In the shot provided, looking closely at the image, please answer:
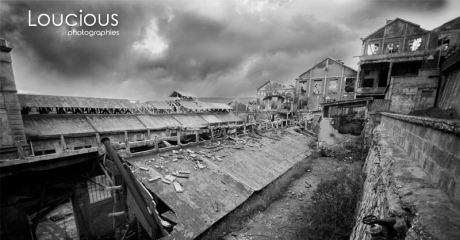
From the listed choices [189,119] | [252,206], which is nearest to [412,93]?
[252,206]

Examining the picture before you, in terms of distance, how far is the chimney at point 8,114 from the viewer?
9.07m

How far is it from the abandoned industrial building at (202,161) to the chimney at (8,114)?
0.18ft

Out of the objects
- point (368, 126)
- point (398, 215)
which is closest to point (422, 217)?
point (398, 215)

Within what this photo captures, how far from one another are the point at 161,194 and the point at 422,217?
6463 millimetres

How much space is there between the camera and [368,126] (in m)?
15.0

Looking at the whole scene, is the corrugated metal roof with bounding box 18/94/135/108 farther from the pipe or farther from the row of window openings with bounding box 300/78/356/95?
the row of window openings with bounding box 300/78/356/95

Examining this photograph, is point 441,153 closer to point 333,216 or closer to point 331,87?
point 333,216

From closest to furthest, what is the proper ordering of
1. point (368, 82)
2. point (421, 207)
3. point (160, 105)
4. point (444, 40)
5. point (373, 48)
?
point (421, 207)
point (160, 105)
point (444, 40)
point (373, 48)
point (368, 82)

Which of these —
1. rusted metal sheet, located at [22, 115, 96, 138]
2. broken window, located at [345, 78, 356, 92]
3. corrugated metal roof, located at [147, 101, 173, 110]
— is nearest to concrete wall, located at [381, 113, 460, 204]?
rusted metal sheet, located at [22, 115, 96, 138]

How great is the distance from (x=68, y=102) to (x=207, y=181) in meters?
13.6

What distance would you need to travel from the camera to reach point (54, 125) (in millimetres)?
11492

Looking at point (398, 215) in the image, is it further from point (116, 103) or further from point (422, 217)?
point (116, 103)

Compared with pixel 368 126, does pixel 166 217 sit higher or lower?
lower

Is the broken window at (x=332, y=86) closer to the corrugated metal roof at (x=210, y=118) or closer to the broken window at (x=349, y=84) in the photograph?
the broken window at (x=349, y=84)
